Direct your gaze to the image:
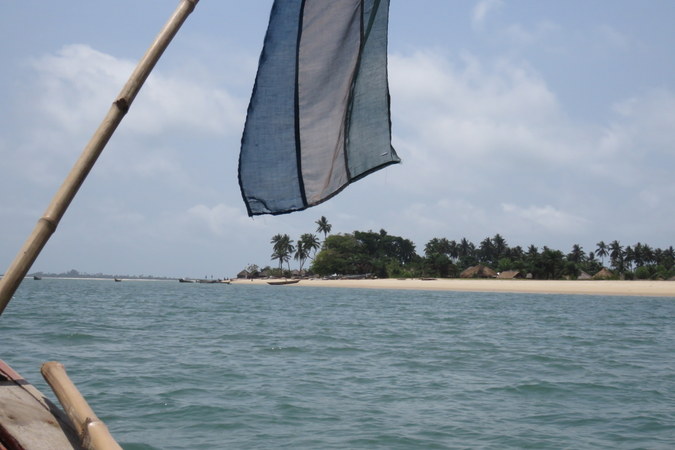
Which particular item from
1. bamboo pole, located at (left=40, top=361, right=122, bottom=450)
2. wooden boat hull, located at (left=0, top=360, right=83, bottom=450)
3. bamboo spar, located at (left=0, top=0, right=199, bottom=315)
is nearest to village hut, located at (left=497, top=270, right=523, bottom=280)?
wooden boat hull, located at (left=0, top=360, right=83, bottom=450)

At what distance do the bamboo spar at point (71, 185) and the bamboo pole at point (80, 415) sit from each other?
2.12 feet

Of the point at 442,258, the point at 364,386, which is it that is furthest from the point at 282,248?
the point at 364,386

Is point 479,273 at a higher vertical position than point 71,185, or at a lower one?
higher

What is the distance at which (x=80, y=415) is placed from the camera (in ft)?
10.2

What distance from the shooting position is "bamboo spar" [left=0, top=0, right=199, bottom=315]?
293cm

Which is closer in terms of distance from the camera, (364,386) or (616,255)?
(364,386)

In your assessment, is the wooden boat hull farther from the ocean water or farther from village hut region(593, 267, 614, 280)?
village hut region(593, 267, 614, 280)

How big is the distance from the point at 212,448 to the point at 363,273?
122106 millimetres

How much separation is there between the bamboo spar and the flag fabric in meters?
1.11

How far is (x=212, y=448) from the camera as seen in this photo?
8.56m

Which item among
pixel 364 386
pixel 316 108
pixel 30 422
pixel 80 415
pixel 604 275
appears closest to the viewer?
pixel 80 415

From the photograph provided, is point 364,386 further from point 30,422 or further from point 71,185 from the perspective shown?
point 71,185

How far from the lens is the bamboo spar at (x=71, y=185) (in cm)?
293

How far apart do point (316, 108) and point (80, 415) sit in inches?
93.3
